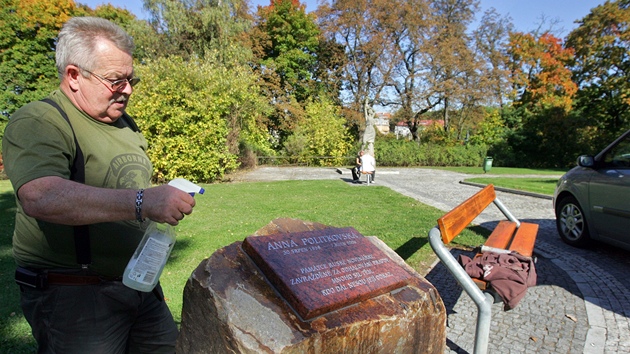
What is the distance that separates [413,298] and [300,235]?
0.74m

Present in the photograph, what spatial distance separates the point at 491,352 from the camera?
3010 mm

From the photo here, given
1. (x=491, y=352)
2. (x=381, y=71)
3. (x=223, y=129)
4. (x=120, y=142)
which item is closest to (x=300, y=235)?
(x=120, y=142)

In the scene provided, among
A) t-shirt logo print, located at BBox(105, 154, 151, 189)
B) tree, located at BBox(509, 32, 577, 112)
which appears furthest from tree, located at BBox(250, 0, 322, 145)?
t-shirt logo print, located at BBox(105, 154, 151, 189)

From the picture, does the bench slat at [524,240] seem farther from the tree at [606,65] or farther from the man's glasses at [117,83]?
the tree at [606,65]

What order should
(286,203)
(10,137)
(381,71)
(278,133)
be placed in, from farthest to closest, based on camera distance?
(278,133) < (381,71) < (286,203) < (10,137)

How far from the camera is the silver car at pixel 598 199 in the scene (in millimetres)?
4707

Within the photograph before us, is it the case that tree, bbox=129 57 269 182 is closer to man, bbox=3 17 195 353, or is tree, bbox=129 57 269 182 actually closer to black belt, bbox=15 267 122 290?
man, bbox=3 17 195 353

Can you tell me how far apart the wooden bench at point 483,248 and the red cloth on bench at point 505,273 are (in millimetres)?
78

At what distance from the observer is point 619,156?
16.8ft

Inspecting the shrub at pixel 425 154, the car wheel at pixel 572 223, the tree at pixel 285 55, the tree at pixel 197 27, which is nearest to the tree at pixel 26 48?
the tree at pixel 197 27

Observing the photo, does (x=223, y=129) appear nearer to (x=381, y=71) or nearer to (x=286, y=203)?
(x=286, y=203)

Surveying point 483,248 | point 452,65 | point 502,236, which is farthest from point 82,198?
point 452,65

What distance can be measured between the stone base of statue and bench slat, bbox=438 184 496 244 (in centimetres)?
74

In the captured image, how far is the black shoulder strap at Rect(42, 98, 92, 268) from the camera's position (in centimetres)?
154
